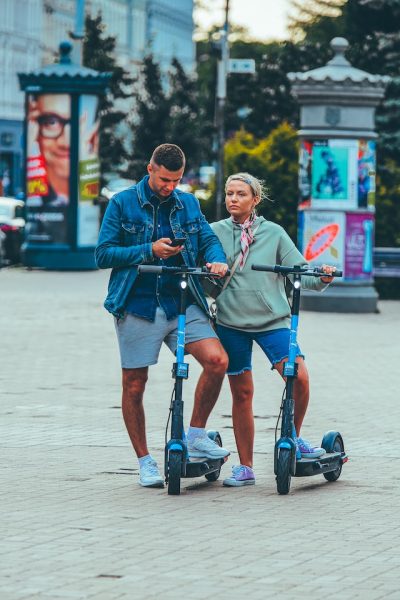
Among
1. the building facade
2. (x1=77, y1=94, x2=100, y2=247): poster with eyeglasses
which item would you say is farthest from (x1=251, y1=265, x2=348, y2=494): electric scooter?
the building facade

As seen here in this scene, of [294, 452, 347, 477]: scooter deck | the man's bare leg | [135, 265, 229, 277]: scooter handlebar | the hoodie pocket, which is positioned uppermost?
[135, 265, 229, 277]: scooter handlebar

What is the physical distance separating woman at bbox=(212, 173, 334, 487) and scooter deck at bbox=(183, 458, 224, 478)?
0.09 metres

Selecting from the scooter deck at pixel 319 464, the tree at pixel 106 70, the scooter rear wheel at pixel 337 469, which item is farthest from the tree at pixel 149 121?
the scooter deck at pixel 319 464

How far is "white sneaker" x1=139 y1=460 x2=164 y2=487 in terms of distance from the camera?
841 cm

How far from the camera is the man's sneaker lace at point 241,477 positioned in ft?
27.9

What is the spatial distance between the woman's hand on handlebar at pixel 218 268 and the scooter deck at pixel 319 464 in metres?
1.03

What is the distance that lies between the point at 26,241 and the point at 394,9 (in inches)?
323

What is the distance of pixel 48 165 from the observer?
32.1 meters

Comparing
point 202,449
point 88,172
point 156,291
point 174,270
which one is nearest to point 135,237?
point 156,291

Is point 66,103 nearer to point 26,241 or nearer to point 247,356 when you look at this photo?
point 26,241

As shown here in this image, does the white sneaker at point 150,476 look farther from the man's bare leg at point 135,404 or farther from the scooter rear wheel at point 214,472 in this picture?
the scooter rear wheel at point 214,472

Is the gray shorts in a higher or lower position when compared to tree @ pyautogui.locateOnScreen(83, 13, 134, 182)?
lower

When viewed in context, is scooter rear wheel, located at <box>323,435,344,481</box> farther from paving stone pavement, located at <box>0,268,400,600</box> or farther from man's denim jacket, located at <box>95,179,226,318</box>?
man's denim jacket, located at <box>95,179,226,318</box>

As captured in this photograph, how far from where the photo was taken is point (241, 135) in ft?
91.7
